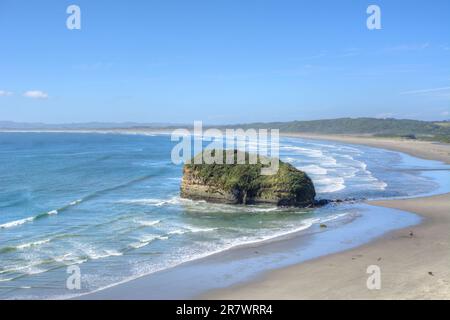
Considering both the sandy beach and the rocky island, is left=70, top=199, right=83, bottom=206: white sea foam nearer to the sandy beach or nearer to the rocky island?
the rocky island

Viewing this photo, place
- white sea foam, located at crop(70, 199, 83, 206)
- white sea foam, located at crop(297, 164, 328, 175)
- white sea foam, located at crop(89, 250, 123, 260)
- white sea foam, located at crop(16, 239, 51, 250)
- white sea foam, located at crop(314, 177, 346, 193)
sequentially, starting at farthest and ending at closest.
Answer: white sea foam, located at crop(297, 164, 328, 175) → white sea foam, located at crop(314, 177, 346, 193) → white sea foam, located at crop(70, 199, 83, 206) → white sea foam, located at crop(16, 239, 51, 250) → white sea foam, located at crop(89, 250, 123, 260)

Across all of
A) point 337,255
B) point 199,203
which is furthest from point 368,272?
point 199,203

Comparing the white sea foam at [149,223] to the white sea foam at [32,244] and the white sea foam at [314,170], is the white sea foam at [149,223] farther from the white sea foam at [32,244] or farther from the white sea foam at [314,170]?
the white sea foam at [314,170]


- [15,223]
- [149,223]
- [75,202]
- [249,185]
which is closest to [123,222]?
[149,223]

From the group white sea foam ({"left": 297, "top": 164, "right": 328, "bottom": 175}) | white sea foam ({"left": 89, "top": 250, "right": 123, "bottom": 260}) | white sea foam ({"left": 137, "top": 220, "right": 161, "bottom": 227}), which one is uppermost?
white sea foam ({"left": 297, "top": 164, "right": 328, "bottom": 175})

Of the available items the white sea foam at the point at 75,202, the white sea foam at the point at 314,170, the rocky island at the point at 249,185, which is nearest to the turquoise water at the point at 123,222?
the white sea foam at the point at 75,202

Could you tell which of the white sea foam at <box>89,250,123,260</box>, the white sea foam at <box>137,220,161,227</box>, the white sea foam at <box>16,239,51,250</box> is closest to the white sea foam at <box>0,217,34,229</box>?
the white sea foam at <box>16,239,51,250</box>
